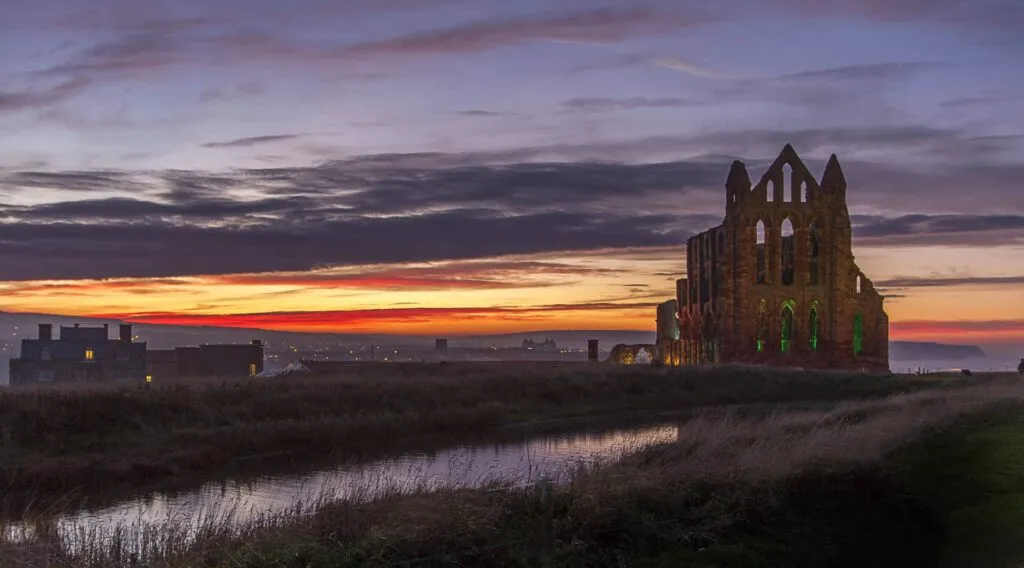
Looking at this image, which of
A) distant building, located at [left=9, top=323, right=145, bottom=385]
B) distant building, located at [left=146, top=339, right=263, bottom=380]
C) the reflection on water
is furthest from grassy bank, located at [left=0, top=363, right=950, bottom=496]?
distant building, located at [left=9, top=323, right=145, bottom=385]

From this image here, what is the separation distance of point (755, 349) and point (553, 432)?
43.2 metres

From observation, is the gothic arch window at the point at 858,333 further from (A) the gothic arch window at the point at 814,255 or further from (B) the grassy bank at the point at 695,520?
(B) the grassy bank at the point at 695,520

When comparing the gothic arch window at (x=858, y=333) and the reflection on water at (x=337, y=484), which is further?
the gothic arch window at (x=858, y=333)

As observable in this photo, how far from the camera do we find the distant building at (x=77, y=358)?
90.6m

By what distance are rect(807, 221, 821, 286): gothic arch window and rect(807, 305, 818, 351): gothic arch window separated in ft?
7.48

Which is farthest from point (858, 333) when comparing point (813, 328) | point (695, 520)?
point (695, 520)

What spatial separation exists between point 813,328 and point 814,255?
5801mm

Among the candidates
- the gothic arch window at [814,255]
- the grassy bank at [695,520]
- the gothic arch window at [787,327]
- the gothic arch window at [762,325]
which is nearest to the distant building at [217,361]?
the gothic arch window at [762,325]

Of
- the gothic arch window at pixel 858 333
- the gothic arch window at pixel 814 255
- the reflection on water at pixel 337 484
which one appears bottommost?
the reflection on water at pixel 337 484

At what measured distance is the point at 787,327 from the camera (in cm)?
8212

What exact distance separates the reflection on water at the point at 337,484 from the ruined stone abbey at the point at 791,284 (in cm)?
4455

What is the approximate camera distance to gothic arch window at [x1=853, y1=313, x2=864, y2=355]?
82125mm

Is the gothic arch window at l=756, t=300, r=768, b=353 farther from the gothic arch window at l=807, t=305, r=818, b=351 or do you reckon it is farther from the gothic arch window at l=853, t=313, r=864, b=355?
the gothic arch window at l=853, t=313, r=864, b=355

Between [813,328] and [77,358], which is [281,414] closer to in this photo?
[813,328]
